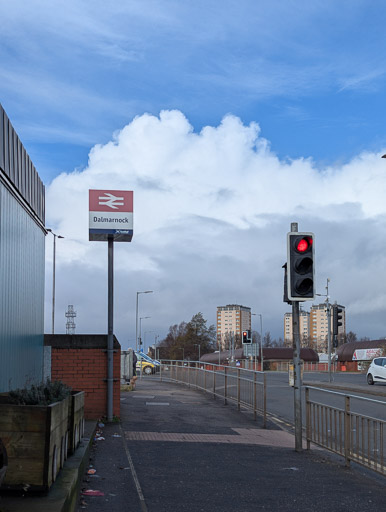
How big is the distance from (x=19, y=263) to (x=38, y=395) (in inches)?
175

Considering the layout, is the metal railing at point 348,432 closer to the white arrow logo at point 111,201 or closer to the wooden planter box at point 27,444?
the wooden planter box at point 27,444

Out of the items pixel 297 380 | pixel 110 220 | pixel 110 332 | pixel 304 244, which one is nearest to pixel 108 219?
pixel 110 220

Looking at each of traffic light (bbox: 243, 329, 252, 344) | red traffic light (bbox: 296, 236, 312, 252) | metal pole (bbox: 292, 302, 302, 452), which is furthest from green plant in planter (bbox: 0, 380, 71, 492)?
traffic light (bbox: 243, 329, 252, 344)

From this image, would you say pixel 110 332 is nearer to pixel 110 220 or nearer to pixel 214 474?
pixel 110 220

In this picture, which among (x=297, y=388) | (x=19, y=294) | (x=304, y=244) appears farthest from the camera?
(x=304, y=244)

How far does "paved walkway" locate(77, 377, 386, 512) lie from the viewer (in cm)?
675

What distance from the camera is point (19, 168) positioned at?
9.98 metres

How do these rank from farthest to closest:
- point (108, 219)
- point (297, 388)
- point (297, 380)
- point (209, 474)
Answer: point (108, 219) → point (297, 380) → point (297, 388) → point (209, 474)

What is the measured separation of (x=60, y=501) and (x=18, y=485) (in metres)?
0.41

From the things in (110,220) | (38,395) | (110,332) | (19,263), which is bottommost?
(38,395)

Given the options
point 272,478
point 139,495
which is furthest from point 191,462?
point 139,495

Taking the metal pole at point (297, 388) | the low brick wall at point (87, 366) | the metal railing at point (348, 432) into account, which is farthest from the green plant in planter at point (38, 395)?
the low brick wall at point (87, 366)

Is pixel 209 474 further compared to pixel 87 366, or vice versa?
pixel 87 366

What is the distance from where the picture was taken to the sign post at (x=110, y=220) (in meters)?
14.4
